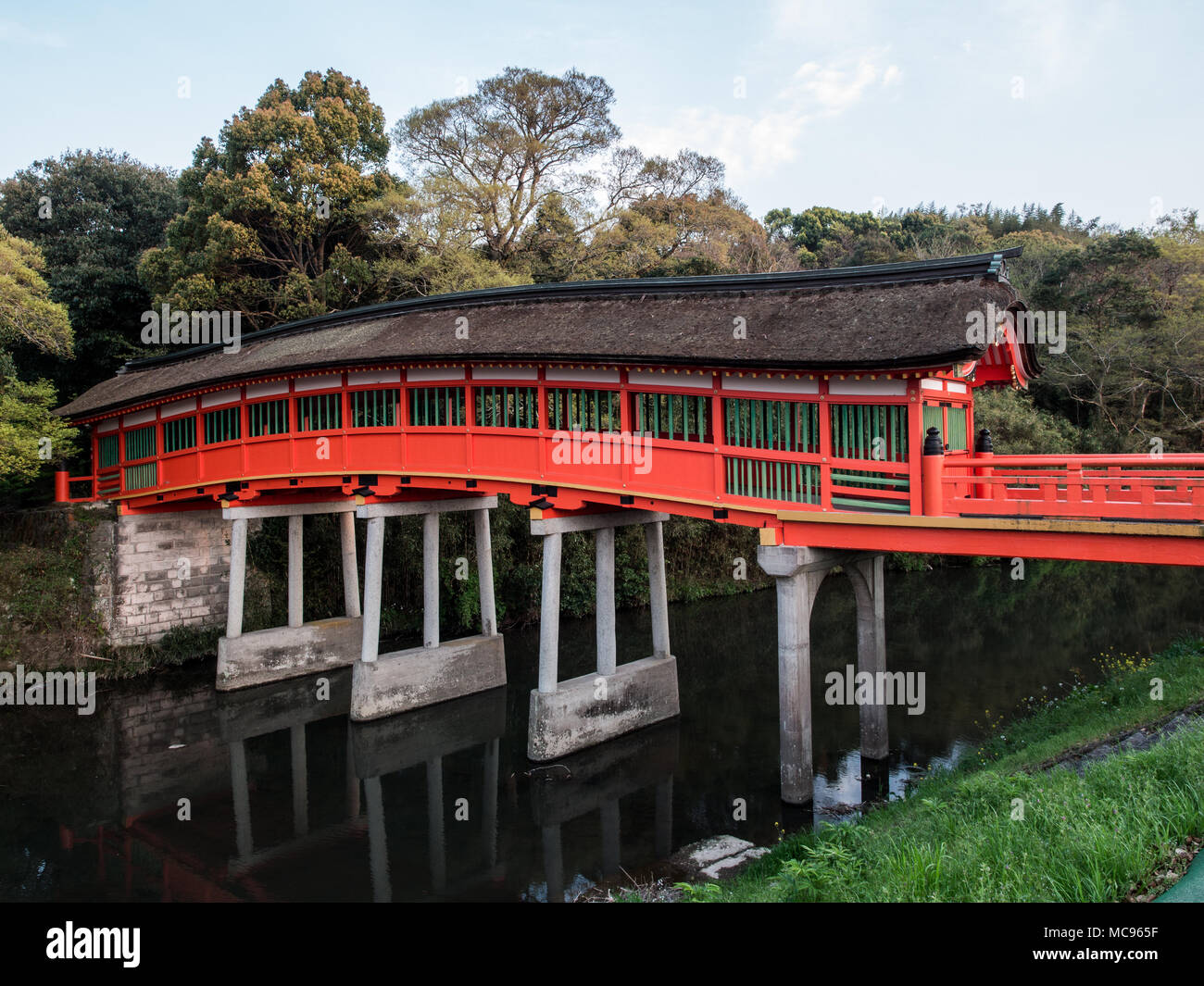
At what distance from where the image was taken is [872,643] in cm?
1416

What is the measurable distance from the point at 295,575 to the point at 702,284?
40.7 feet

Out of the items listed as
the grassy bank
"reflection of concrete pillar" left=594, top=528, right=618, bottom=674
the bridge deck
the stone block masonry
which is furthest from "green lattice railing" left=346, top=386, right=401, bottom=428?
the grassy bank

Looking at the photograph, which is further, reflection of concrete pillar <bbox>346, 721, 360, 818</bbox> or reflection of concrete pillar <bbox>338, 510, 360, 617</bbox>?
reflection of concrete pillar <bbox>338, 510, 360, 617</bbox>

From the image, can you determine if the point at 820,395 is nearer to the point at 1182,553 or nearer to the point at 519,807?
the point at 1182,553

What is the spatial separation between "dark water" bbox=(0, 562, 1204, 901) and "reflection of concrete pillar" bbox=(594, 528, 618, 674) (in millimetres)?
1577

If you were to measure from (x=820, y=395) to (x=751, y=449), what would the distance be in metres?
1.30

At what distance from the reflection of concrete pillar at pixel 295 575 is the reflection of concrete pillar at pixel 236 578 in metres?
1.07

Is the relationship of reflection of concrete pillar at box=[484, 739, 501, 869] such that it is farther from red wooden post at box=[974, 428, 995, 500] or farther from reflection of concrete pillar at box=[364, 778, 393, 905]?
red wooden post at box=[974, 428, 995, 500]

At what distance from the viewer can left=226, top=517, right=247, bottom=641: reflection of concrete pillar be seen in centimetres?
2044

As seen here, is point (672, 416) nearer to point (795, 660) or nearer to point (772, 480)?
point (772, 480)

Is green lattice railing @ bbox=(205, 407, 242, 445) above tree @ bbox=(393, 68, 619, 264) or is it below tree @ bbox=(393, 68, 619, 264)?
below

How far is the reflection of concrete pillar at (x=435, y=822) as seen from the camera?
1174cm

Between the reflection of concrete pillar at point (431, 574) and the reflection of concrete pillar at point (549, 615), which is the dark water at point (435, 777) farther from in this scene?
the reflection of concrete pillar at point (431, 574)

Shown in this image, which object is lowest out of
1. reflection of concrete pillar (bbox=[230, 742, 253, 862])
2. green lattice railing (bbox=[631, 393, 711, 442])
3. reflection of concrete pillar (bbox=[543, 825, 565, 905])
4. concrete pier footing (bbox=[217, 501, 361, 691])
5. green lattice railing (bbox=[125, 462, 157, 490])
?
reflection of concrete pillar (bbox=[230, 742, 253, 862])
